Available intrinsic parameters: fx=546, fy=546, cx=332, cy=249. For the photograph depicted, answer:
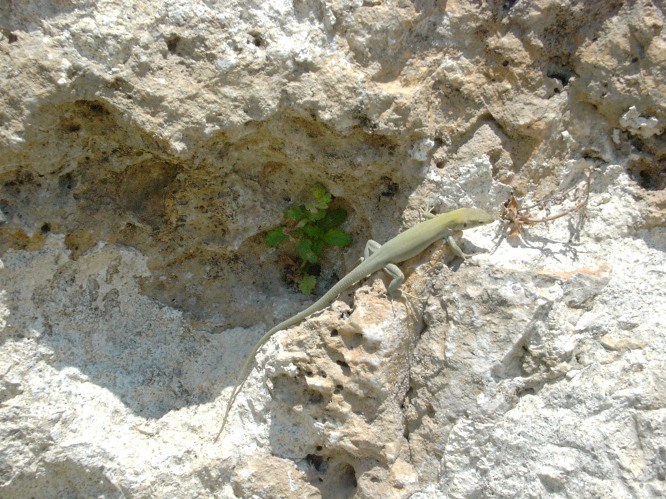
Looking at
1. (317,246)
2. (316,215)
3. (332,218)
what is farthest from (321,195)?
(317,246)

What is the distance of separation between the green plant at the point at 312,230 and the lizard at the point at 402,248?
0.35m

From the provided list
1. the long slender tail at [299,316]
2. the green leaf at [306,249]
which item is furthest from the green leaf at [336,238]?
the long slender tail at [299,316]

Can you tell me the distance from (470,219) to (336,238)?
96 centimetres

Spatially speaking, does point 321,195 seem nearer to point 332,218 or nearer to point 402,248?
point 332,218

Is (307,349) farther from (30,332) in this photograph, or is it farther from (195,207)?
(30,332)

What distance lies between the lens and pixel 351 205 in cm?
385

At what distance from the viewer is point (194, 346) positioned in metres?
3.85

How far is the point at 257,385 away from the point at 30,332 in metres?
1.45

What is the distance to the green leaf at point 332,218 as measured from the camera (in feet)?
12.9

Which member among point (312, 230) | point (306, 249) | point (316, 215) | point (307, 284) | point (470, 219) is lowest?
point (307, 284)

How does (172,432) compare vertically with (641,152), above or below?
below

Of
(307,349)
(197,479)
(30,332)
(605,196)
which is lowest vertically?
(197,479)

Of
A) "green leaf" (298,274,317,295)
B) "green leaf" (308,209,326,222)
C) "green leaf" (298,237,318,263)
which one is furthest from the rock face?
"green leaf" (298,274,317,295)

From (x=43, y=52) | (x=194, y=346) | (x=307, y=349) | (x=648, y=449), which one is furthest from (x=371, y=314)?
(x=43, y=52)
